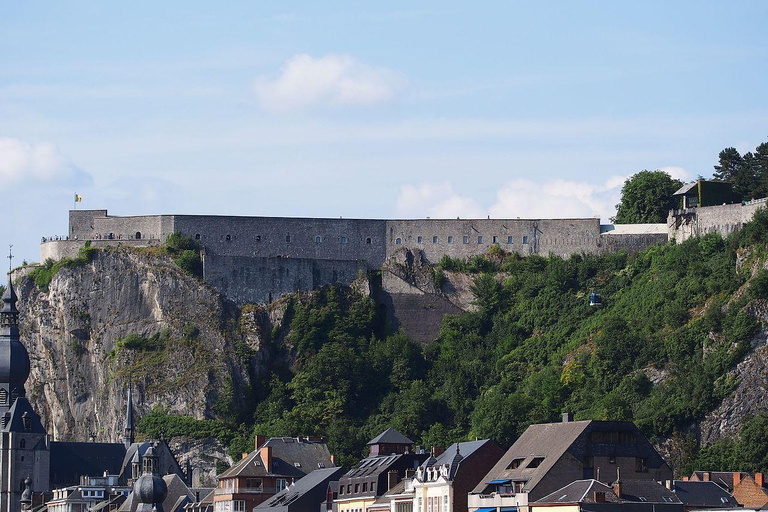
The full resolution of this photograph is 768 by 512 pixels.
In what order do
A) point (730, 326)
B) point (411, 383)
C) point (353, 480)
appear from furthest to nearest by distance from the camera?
point (411, 383) < point (730, 326) < point (353, 480)

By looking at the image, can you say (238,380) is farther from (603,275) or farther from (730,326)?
(730,326)

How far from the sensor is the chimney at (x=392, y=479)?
335 feet

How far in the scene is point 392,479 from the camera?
102188 mm

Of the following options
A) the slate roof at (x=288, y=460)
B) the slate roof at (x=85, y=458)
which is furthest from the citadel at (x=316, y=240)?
the slate roof at (x=288, y=460)

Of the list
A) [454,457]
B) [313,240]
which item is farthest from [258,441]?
[454,457]

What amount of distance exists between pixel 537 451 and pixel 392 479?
1222 cm

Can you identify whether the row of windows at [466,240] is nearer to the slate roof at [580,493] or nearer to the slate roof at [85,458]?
the slate roof at [85,458]

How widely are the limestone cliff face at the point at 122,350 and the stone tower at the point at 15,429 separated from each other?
4.51 ft

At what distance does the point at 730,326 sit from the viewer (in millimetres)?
116000

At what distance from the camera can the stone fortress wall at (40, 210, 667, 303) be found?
134375 mm

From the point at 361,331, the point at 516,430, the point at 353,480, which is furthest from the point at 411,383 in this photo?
the point at 353,480

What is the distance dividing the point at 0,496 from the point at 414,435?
3042 cm

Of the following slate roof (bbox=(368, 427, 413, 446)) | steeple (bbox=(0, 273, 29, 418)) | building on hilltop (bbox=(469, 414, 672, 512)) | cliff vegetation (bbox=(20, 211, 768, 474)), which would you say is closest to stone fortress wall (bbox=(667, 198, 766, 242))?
cliff vegetation (bbox=(20, 211, 768, 474))

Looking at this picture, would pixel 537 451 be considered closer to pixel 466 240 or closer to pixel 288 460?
pixel 288 460
